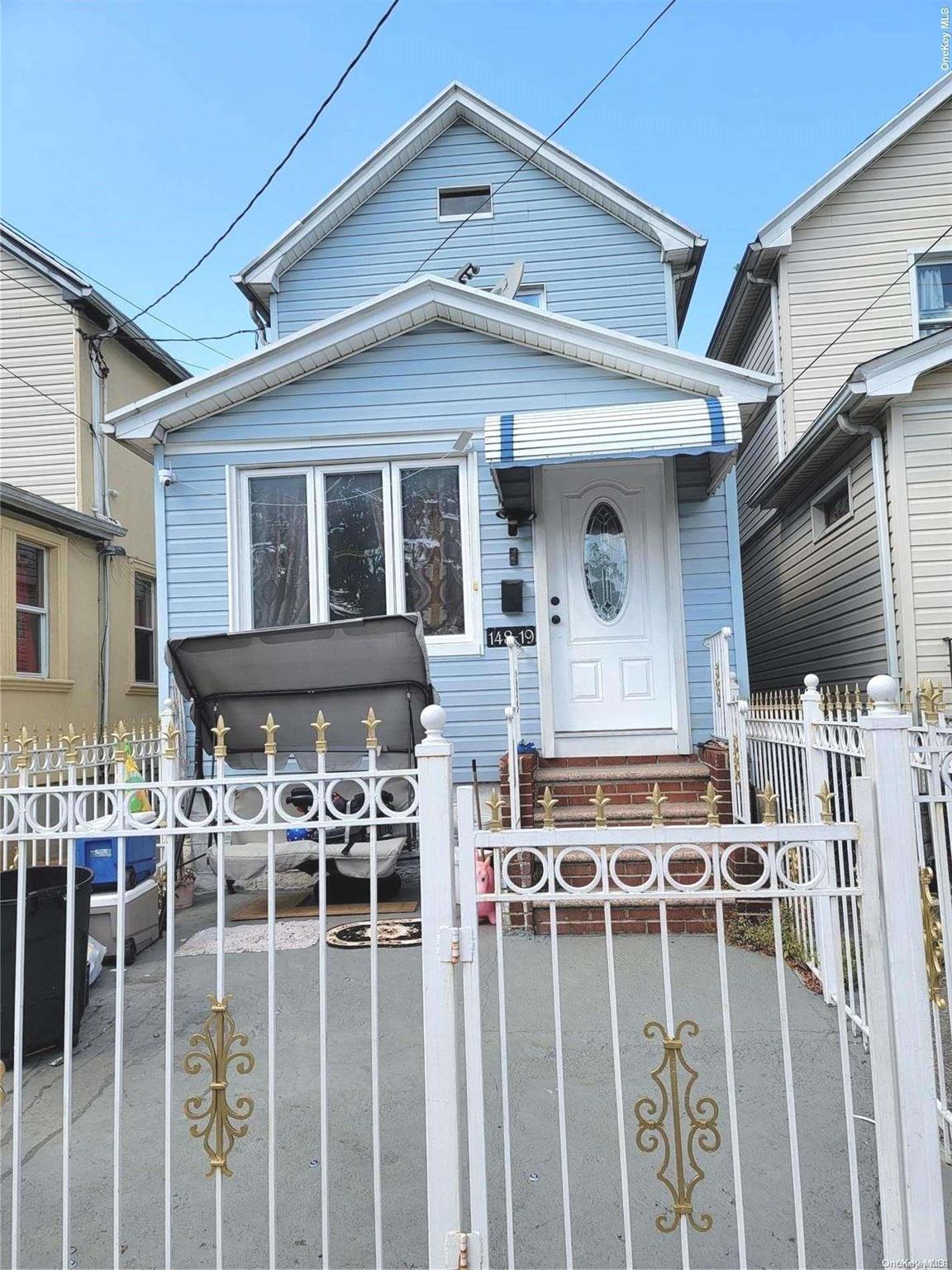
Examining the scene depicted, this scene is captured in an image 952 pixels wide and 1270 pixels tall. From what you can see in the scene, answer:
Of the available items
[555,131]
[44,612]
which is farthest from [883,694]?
[44,612]

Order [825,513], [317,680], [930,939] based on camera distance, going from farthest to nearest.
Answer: [825,513] → [317,680] → [930,939]

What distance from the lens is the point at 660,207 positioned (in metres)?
9.42

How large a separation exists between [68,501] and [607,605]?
26.4 ft

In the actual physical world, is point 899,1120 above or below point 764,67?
below

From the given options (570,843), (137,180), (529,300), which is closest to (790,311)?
(529,300)

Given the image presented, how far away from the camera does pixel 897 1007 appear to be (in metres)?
2.00

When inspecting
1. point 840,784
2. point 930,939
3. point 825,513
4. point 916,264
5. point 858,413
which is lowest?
Result: point 930,939

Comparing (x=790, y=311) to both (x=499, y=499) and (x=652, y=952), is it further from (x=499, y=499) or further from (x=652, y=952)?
A: (x=652, y=952)

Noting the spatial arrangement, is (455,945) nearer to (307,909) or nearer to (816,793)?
(816,793)

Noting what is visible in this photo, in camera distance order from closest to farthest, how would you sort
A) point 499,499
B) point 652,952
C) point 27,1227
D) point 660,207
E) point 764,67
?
point 27,1227 < point 652,952 < point 499,499 < point 764,67 < point 660,207

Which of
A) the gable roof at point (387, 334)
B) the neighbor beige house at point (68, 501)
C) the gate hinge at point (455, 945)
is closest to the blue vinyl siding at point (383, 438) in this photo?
the gable roof at point (387, 334)

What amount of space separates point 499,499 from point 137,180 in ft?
22.2

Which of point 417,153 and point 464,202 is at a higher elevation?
point 417,153

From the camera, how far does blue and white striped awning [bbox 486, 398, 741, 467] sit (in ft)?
18.8
